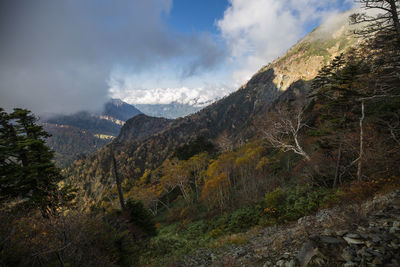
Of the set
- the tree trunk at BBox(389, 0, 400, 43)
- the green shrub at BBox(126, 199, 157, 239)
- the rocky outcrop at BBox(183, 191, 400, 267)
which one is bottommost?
the green shrub at BBox(126, 199, 157, 239)

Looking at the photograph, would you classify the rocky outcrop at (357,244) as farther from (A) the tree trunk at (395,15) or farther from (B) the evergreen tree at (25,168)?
(B) the evergreen tree at (25,168)

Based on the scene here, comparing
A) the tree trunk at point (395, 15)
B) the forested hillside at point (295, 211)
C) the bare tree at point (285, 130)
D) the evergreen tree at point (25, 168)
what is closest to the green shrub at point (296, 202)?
the forested hillside at point (295, 211)

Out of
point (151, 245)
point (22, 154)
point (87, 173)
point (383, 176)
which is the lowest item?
point (87, 173)

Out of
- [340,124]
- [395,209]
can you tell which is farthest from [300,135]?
[395,209]

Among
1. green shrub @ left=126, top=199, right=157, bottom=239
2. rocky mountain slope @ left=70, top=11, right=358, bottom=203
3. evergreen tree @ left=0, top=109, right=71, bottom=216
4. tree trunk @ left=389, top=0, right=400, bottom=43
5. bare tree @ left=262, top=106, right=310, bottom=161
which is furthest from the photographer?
rocky mountain slope @ left=70, top=11, right=358, bottom=203

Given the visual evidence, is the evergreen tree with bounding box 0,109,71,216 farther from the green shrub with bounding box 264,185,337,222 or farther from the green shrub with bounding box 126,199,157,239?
the green shrub with bounding box 264,185,337,222

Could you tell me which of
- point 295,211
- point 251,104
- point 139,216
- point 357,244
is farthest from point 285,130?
point 251,104

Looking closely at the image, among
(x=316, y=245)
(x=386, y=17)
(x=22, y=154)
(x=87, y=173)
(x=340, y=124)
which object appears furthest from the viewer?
(x=87, y=173)

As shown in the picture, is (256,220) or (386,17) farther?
(256,220)

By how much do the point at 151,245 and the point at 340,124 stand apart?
73.5 feet

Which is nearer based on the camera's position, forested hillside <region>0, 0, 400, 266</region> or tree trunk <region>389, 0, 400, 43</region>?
forested hillside <region>0, 0, 400, 266</region>

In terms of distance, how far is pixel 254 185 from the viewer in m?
22.3

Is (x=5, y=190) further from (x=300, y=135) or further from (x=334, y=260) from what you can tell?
(x=300, y=135)

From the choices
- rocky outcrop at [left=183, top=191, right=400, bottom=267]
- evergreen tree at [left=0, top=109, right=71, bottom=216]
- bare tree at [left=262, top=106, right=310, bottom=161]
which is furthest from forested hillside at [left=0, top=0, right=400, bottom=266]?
bare tree at [left=262, top=106, right=310, bottom=161]
